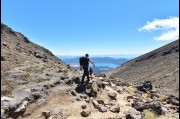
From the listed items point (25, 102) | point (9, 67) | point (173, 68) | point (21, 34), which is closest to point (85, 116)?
point (25, 102)

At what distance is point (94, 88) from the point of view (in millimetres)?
20641

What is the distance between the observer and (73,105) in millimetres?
17703

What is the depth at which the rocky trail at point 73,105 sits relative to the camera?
1575 centimetres

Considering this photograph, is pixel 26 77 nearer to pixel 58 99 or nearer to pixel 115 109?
pixel 58 99

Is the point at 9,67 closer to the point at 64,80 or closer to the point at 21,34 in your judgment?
the point at 64,80

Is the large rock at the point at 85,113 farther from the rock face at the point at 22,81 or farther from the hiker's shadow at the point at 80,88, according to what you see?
the hiker's shadow at the point at 80,88

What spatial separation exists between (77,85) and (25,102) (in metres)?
5.42

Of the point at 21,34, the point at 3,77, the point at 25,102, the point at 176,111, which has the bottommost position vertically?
the point at 176,111

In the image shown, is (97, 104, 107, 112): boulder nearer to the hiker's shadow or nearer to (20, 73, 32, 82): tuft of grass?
the hiker's shadow

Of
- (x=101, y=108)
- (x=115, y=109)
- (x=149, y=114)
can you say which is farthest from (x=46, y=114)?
(x=149, y=114)

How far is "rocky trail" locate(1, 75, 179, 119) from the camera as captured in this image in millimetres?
15753

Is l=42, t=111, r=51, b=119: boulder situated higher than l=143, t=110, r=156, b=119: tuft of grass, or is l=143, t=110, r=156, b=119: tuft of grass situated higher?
l=42, t=111, r=51, b=119: boulder

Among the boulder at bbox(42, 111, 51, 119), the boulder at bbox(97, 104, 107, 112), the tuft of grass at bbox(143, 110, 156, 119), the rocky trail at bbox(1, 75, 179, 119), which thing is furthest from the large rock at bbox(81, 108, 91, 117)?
the tuft of grass at bbox(143, 110, 156, 119)

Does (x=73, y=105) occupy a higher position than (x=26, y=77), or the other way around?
(x=26, y=77)
